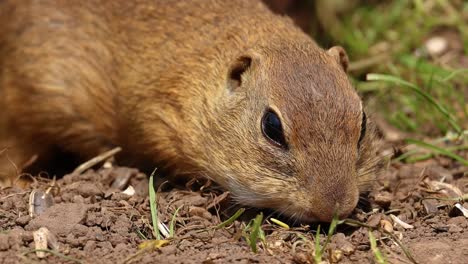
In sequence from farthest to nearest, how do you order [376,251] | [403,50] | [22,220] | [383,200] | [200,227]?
[403,50], [383,200], [200,227], [22,220], [376,251]

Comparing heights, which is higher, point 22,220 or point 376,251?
point 376,251

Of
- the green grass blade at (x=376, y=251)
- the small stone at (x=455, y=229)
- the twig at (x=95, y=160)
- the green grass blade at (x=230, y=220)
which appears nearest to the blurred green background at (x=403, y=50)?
the small stone at (x=455, y=229)

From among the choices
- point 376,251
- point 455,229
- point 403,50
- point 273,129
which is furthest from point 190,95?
point 403,50

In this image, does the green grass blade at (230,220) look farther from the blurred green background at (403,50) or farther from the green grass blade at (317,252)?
the blurred green background at (403,50)

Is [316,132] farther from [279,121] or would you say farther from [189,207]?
[189,207]

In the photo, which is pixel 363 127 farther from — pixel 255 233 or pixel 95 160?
pixel 95 160

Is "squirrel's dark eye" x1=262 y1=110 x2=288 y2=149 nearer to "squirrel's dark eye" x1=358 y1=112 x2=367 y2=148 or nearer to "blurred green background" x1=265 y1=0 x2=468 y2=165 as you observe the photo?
"squirrel's dark eye" x1=358 y1=112 x2=367 y2=148
